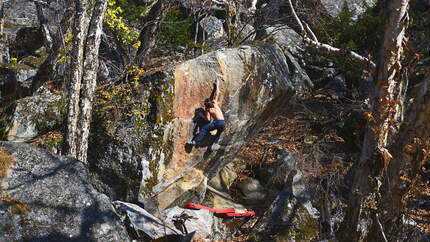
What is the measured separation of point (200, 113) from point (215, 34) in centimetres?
808

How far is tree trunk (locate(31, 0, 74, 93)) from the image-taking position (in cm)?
940

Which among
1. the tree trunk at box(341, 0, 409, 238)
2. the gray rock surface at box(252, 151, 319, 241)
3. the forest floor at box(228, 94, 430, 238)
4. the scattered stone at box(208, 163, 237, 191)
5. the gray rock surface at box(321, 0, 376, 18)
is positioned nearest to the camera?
the tree trunk at box(341, 0, 409, 238)

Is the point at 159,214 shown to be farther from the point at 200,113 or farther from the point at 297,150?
the point at 297,150

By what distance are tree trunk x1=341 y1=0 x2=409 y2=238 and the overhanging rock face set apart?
345 cm

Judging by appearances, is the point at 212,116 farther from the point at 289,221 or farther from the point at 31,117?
the point at 31,117

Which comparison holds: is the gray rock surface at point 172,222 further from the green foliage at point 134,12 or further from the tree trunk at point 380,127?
the green foliage at point 134,12

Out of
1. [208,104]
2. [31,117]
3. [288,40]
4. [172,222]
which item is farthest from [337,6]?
[31,117]

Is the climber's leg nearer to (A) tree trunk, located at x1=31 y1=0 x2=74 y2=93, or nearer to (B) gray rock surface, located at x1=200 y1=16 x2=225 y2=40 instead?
(A) tree trunk, located at x1=31 y1=0 x2=74 y2=93

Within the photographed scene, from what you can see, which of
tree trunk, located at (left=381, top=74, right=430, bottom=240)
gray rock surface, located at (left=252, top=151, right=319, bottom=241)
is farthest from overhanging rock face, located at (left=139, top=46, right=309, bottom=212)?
tree trunk, located at (left=381, top=74, right=430, bottom=240)

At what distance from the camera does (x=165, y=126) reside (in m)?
7.41

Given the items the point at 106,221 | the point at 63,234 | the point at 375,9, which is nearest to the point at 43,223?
the point at 63,234

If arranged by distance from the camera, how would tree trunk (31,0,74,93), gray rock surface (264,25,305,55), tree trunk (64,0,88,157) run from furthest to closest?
gray rock surface (264,25,305,55) → tree trunk (31,0,74,93) → tree trunk (64,0,88,157)

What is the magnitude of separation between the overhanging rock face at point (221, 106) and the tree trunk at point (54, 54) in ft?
11.9

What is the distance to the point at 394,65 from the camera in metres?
5.03
